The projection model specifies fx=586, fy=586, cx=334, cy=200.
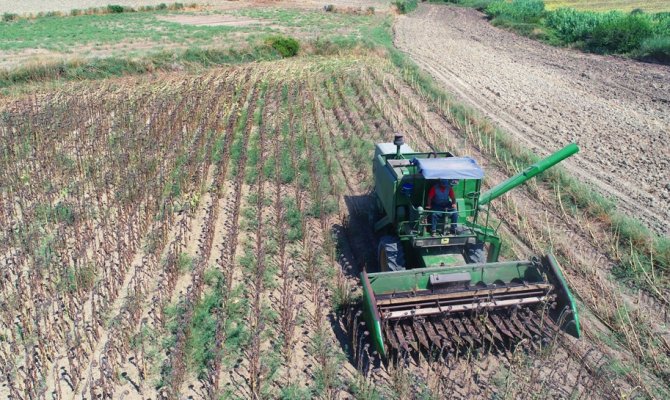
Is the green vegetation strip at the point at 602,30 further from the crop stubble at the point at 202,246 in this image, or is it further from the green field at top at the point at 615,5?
the crop stubble at the point at 202,246

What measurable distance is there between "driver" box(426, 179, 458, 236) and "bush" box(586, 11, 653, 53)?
3093 centimetres

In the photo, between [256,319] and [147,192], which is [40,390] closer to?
[256,319]

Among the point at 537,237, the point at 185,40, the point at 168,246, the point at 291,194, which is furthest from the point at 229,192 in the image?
the point at 185,40

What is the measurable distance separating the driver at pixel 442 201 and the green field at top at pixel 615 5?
5045 centimetres

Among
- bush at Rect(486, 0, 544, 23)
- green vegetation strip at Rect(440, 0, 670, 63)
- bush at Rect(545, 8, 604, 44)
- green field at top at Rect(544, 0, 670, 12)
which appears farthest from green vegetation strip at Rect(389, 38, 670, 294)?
green field at top at Rect(544, 0, 670, 12)

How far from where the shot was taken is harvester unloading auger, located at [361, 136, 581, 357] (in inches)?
336

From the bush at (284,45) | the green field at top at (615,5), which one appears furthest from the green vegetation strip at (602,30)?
the bush at (284,45)

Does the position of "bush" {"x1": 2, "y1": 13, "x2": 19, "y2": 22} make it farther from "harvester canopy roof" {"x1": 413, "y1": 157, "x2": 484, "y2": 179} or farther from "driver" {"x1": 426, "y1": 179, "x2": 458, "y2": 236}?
"driver" {"x1": 426, "y1": 179, "x2": 458, "y2": 236}

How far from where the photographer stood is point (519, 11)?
53750 millimetres

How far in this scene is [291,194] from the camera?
46.0 ft

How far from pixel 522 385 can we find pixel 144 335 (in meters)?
5.53

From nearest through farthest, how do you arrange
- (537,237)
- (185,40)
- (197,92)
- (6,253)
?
1. (6,253)
2. (537,237)
3. (197,92)
4. (185,40)

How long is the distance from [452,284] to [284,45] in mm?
24553

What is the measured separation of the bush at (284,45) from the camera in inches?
1219
